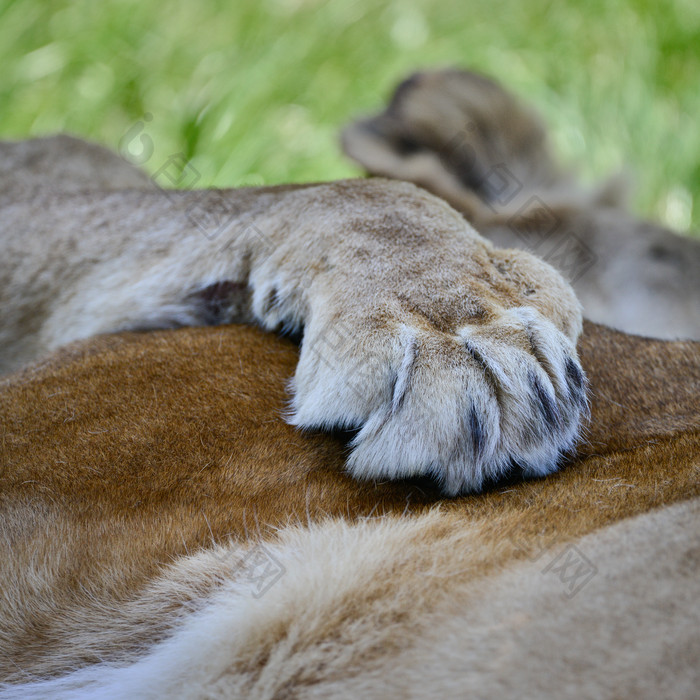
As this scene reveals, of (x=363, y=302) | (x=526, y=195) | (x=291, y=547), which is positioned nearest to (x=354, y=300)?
(x=363, y=302)

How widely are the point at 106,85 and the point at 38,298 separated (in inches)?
110

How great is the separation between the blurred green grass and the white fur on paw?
2875mm

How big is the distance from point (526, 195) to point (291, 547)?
2.21 m

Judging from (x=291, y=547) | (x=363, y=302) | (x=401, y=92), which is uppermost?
(x=401, y=92)

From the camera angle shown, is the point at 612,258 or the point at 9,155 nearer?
the point at 9,155

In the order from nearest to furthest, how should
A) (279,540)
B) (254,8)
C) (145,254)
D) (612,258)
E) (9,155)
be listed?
(279,540)
(145,254)
(9,155)
(612,258)
(254,8)

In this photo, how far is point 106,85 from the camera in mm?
4367

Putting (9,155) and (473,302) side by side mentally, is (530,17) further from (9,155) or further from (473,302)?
(473,302)

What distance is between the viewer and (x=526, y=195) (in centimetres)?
298

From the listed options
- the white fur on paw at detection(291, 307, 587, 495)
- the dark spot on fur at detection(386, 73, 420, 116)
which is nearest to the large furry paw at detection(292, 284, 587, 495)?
the white fur on paw at detection(291, 307, 587, 495)

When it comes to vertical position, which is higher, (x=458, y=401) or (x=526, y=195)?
(x=458, y=401)

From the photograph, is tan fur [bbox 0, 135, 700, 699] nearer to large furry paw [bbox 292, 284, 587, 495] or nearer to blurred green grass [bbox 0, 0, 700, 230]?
large furry paw [bbox 292, 284, 587, 495]

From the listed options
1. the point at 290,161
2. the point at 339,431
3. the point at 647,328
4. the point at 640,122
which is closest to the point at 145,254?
the point at 339,431

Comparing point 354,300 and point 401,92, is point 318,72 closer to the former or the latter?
point 401,92
